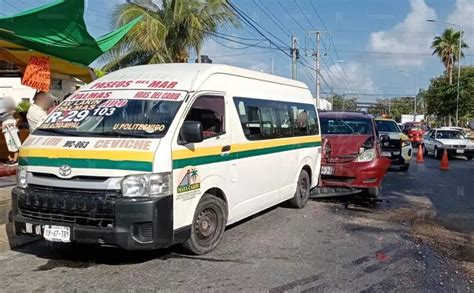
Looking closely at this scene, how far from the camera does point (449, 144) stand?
74.4 feet

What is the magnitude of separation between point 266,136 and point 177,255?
242cm

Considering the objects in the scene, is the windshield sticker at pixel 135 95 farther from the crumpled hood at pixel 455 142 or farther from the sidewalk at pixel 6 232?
the crumpled hood at pixel 455 142

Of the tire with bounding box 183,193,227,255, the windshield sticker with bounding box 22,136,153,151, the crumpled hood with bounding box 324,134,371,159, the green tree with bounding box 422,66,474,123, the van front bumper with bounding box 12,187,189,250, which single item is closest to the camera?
the van front bumper with bounding box 12,187,189,250

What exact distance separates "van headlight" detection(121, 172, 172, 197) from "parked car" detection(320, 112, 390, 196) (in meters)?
5.60

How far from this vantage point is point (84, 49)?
433 inches

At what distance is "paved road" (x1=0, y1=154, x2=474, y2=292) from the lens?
17.1 ft

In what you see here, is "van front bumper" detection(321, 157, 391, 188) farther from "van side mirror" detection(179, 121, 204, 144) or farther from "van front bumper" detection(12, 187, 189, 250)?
"van front bumper" detection(12, 187, 189, 250)

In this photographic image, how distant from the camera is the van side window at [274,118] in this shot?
7133 millimetres

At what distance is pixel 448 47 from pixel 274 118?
57.8 metres

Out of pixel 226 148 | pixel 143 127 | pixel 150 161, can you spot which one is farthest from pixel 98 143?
pixel 226 148

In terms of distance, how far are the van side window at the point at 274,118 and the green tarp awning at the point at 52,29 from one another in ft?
14.8

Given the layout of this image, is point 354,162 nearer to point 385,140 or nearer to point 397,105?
point 385,140

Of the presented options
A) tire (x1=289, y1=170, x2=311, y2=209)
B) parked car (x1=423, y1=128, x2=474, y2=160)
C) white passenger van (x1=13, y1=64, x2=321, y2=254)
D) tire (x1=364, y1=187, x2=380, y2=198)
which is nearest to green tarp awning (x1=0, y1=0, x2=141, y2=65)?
white passenger van (x1=13, y1=64, x2=321, y2=254)

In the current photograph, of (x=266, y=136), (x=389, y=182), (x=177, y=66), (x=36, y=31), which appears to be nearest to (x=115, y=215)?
(x=177, y=66)
